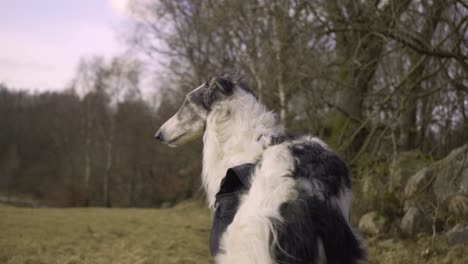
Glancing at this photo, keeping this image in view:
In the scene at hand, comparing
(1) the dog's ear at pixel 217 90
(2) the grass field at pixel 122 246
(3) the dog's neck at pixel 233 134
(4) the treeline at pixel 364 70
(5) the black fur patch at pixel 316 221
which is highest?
(4) the treeline at pixel 364 70

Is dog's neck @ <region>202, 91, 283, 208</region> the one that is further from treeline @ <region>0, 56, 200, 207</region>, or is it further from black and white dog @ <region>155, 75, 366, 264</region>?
treeline @ <region>0, 56, 200, 207</region>

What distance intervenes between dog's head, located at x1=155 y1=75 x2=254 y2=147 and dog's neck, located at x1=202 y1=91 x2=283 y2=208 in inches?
3.2

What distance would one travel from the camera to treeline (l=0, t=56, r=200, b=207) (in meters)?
32.7

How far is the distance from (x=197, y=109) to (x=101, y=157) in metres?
35.0

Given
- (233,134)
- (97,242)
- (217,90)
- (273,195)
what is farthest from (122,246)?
(273,195)

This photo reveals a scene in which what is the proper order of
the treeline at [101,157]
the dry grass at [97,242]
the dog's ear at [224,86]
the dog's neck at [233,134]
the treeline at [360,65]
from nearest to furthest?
the dog's neck at [233,134] < the dog's ear at [224,86] < the dry grass at [97,242] < the treeline at [360,65] < the treeline at [101,157]

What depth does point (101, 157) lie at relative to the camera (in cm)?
3816

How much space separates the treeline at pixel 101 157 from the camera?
107 ft

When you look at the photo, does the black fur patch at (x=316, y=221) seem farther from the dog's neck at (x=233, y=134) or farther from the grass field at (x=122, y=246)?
the grass field at (x=122, y=246)

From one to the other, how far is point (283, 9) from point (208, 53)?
10299mm

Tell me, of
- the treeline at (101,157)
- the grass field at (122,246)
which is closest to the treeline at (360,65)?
the grass field at (122,246)

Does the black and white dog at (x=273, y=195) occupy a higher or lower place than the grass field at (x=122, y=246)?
higher

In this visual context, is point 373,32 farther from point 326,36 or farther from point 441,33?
point 441,33

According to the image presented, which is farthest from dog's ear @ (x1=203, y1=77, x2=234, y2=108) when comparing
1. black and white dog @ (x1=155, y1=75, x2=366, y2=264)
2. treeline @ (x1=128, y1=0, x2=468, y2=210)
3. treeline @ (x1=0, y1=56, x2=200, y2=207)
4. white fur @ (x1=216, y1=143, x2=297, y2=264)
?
treeline @ (x1=0, y1=56, x2=200, y2=207)
